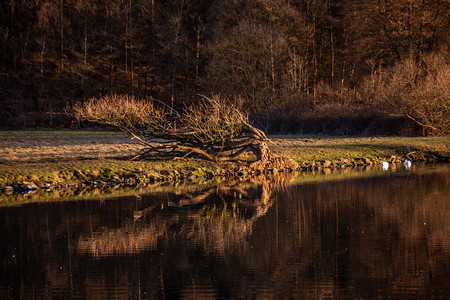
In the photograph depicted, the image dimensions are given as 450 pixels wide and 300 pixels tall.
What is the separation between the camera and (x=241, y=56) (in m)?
48.9

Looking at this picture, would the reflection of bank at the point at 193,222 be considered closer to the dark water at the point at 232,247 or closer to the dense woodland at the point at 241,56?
the dark water at the point at 232,247

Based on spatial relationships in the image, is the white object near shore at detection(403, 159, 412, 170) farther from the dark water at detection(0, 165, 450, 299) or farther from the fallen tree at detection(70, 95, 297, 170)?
the dark water at detection(0, 165, 450, 299)

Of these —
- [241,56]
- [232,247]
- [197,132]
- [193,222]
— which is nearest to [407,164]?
[197,132]

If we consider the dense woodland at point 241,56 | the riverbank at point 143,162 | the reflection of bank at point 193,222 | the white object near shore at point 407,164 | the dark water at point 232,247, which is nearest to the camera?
the dark water at point 232,247

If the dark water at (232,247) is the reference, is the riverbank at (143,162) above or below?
above

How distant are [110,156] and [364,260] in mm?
17171

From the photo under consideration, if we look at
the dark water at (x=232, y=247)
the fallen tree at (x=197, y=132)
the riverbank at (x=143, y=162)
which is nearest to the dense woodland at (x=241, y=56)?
the riverbank at (x=143, y=162)

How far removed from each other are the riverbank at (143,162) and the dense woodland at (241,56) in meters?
4.64

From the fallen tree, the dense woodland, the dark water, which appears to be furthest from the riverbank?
the dense woodland

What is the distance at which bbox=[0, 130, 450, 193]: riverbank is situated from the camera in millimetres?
20328

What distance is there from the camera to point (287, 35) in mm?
50969

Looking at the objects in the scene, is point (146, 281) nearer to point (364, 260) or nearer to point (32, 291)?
point (32, 291)

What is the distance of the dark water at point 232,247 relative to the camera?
8352 millimetres

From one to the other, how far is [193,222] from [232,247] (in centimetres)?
279
